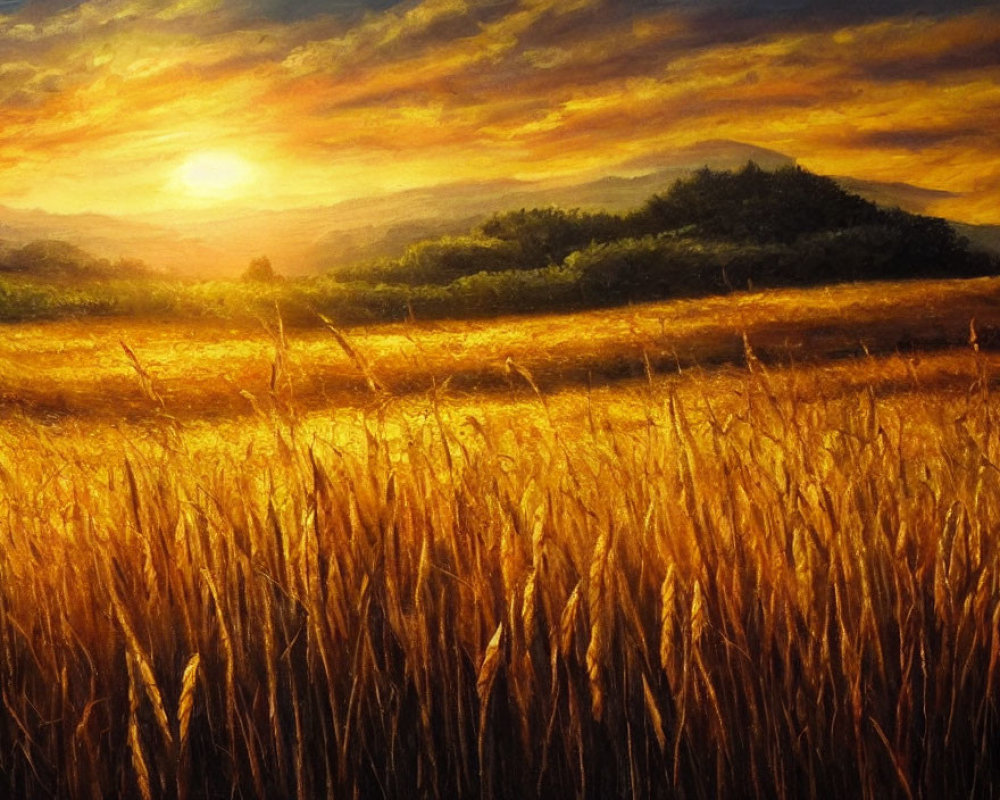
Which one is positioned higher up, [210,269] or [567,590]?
[210,269]

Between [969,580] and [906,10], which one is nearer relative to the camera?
[969,580]

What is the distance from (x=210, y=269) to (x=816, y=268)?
2.35m

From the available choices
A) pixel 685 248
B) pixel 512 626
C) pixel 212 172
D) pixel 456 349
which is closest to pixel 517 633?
pixel 512 626

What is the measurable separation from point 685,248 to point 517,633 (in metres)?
3.25

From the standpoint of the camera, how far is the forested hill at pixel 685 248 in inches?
159

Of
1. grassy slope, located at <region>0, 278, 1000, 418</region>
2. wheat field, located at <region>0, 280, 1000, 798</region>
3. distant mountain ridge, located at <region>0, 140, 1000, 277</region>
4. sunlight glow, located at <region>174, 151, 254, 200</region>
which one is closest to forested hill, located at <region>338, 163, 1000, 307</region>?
grassy slope, located at <region>0, 278, 1000, 418</region>

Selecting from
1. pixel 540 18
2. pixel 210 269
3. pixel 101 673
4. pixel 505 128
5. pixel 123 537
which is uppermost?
pixel 540 18

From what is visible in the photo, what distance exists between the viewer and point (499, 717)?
149 cm

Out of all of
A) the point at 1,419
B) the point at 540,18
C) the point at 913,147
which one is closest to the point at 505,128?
the point at 540,18

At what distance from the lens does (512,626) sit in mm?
1373

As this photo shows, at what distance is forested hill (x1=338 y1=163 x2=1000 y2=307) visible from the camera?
13.3 ft

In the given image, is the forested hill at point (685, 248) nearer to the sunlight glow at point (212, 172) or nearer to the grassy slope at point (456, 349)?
the grassy slope at point (456, 349)

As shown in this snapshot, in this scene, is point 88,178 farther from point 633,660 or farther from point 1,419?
point 633,660

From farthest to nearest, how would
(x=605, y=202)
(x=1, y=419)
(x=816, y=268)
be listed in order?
(x=816, y=268)
(x=605, y=202)
(x=1, y=419)
